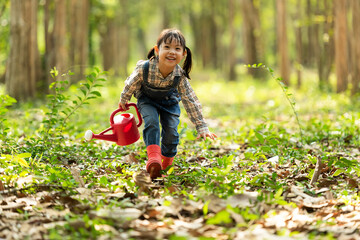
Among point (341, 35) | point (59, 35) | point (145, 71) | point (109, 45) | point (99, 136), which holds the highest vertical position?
point (109, 45)

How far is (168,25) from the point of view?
1149 inches

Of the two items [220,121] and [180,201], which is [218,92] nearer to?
[220,121]

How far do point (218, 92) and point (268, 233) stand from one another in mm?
13774

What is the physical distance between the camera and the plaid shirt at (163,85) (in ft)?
13.5

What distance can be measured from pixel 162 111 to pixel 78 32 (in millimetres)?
13072

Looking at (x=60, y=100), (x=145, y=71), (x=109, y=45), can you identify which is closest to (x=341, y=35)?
(x=145, y=71)

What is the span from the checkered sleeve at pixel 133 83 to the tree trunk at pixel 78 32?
12.3m

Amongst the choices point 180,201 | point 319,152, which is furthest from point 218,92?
point 180,201

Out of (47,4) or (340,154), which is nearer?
(340,154)

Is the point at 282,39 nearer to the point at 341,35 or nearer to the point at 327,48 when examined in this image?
Answer: the point at 327,48

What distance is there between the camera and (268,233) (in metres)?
2.47

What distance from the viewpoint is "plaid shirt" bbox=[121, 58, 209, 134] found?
4.11 m

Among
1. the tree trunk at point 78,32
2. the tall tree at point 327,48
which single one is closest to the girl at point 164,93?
the tall tree at point 327,48

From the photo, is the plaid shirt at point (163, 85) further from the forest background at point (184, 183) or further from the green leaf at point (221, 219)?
the green leaf at point (221, 219)
